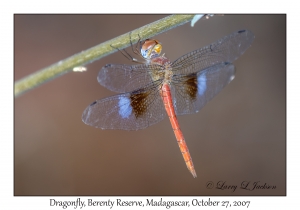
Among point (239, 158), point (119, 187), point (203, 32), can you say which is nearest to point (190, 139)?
point (239, 158)

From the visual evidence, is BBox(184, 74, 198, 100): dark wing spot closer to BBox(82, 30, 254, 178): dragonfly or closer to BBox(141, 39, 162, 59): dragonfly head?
BBox(82, 30, 254, 178): dragonfly

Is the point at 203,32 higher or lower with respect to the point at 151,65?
higher

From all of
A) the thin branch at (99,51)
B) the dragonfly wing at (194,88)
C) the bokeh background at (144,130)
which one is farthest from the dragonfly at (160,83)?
the bokeh background at (144,130)

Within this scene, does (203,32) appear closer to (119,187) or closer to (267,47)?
(267,47)

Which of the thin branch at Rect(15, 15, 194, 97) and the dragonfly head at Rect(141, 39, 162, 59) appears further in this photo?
the dragonfly head at Rect(141, 39, 162, 59)

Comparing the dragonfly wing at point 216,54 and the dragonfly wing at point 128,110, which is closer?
the dragonfly wing at point 128,110

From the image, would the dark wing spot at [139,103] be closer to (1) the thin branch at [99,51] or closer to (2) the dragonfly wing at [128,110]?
(2) the dragonfly wing at [128,110]

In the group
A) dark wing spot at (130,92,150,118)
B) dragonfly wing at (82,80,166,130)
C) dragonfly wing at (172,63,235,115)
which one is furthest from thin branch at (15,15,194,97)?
dragonfly wing at (172,63,235,115)
